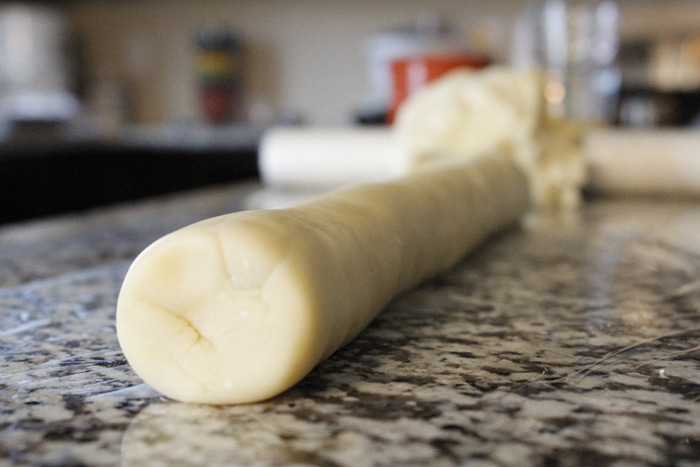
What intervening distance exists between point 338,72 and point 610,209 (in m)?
2.09

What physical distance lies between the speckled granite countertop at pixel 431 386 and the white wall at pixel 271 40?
235cm

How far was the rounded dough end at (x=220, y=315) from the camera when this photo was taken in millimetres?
372

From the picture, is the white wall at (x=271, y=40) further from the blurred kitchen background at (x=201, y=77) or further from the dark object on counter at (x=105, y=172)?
the dark object on counter at (x=105, y=172)

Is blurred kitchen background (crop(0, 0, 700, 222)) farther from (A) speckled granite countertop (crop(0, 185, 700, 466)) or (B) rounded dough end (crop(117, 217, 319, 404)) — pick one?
(B) rounded dough end (crop(117, 217, 319, 404))

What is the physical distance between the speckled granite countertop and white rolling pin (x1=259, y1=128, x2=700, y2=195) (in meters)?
0.65

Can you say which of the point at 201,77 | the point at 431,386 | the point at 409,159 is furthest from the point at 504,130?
the point at 201,77

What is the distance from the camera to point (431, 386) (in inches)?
15.7

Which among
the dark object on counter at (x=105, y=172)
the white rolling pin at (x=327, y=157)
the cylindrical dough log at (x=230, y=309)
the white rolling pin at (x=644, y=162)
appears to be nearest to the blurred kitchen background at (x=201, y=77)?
the dark object on counter at (x=105, y=172)

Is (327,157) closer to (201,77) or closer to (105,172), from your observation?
(105,172)

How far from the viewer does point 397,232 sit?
0.53m

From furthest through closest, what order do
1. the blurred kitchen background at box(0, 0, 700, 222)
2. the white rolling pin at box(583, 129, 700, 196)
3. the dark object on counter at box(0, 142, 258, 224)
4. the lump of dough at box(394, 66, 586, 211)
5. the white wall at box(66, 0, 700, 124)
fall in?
the white wall at box(66, 0, 700, 124) < the blurred kitchen background at box(0, 0, 700, 222) < the dark object on counter at box(0, 142, 258, 224) < the white rolling pin at box(583, 129, 700, 196) < the lump of dough at box(394, 66, 586, 211)

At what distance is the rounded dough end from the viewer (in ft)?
1.22

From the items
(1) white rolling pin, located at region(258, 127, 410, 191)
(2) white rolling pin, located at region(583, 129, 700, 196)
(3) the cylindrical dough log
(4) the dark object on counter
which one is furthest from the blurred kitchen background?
(3) the cylindrical dough log

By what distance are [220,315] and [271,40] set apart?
2982mm
